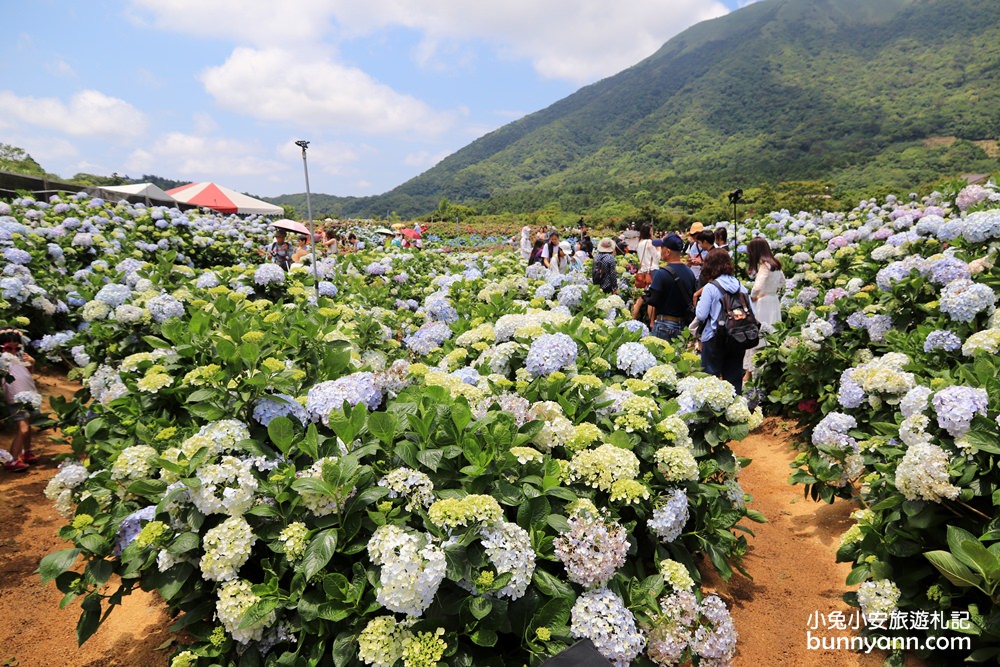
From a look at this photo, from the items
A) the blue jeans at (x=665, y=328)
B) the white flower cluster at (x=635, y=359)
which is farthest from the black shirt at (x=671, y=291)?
the white flower cluster at (x=635, y=359)

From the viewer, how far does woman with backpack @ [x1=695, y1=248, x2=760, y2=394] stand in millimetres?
4238

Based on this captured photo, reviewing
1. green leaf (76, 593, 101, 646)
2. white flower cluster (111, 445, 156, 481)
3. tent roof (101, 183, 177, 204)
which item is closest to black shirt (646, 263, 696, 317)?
white flower cluster (111, 445, 156, 481)

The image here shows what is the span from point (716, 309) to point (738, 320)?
0.62ft

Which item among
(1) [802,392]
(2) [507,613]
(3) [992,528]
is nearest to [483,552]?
(2) [507,613]

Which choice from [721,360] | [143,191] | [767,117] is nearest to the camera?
[721,360]

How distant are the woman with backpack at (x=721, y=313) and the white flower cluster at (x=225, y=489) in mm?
3680

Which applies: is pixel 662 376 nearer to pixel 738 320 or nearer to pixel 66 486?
pixel 738 320

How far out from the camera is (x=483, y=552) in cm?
154

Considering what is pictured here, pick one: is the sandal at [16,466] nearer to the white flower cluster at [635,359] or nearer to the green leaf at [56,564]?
the green leaf at [56,564]

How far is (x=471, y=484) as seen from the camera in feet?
5.54

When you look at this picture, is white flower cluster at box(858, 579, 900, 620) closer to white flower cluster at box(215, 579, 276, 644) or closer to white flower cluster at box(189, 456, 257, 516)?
white flower cluster at box(215, 579, 276, 644)

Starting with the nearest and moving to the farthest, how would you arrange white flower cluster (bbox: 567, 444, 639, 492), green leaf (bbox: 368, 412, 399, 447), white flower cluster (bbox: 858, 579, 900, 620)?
1. green leaf (bbox: 368, 412, 399, 447)
2. white flower cluster (bbox: 567, 444, 639, 492)
3. white flower cluster (bbox: 858, 579, 900, 620)

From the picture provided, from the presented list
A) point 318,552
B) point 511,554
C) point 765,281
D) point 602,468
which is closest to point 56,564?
point 318,552

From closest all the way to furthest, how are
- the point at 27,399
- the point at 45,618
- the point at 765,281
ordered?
the point at 45,618
the point at 27,399
the point at 765,281
